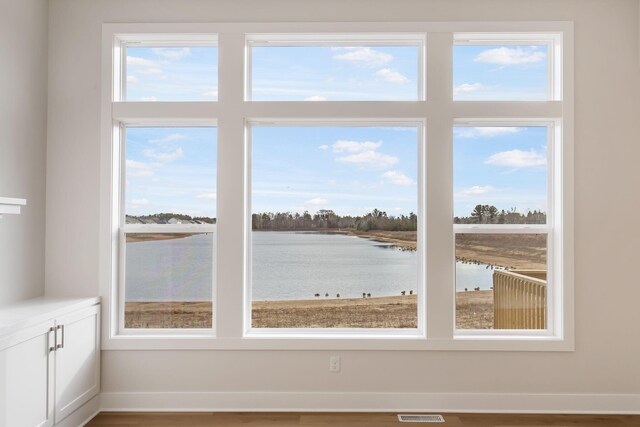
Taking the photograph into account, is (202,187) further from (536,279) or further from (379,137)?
(536,279)

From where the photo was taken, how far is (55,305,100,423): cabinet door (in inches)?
118

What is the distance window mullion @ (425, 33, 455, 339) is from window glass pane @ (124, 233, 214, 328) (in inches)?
63.6

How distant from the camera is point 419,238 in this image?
3.62 m

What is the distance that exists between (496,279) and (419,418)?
1.15 m

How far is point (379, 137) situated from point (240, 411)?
221 cm

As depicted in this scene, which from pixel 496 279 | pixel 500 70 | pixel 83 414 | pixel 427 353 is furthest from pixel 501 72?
pixel 83 414

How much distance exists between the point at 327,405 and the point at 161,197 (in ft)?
6.39

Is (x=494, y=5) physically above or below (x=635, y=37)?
above

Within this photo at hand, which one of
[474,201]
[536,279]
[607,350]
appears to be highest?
[474,201]

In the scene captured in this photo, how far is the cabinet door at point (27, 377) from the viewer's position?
8.30 feet

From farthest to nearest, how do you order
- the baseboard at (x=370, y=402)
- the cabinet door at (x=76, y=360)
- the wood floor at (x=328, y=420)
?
the baseboard at (x=370, y=402) < the wood floor at (x=328, y=420) < the cabinet door at (x=76, y=360)

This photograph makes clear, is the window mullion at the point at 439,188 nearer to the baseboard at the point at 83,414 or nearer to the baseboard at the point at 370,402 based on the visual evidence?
the baseboard at the point at 370,402

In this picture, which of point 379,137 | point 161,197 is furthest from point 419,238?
point 161,197

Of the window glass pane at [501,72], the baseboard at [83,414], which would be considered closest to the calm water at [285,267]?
the baseboard at [83,414]
